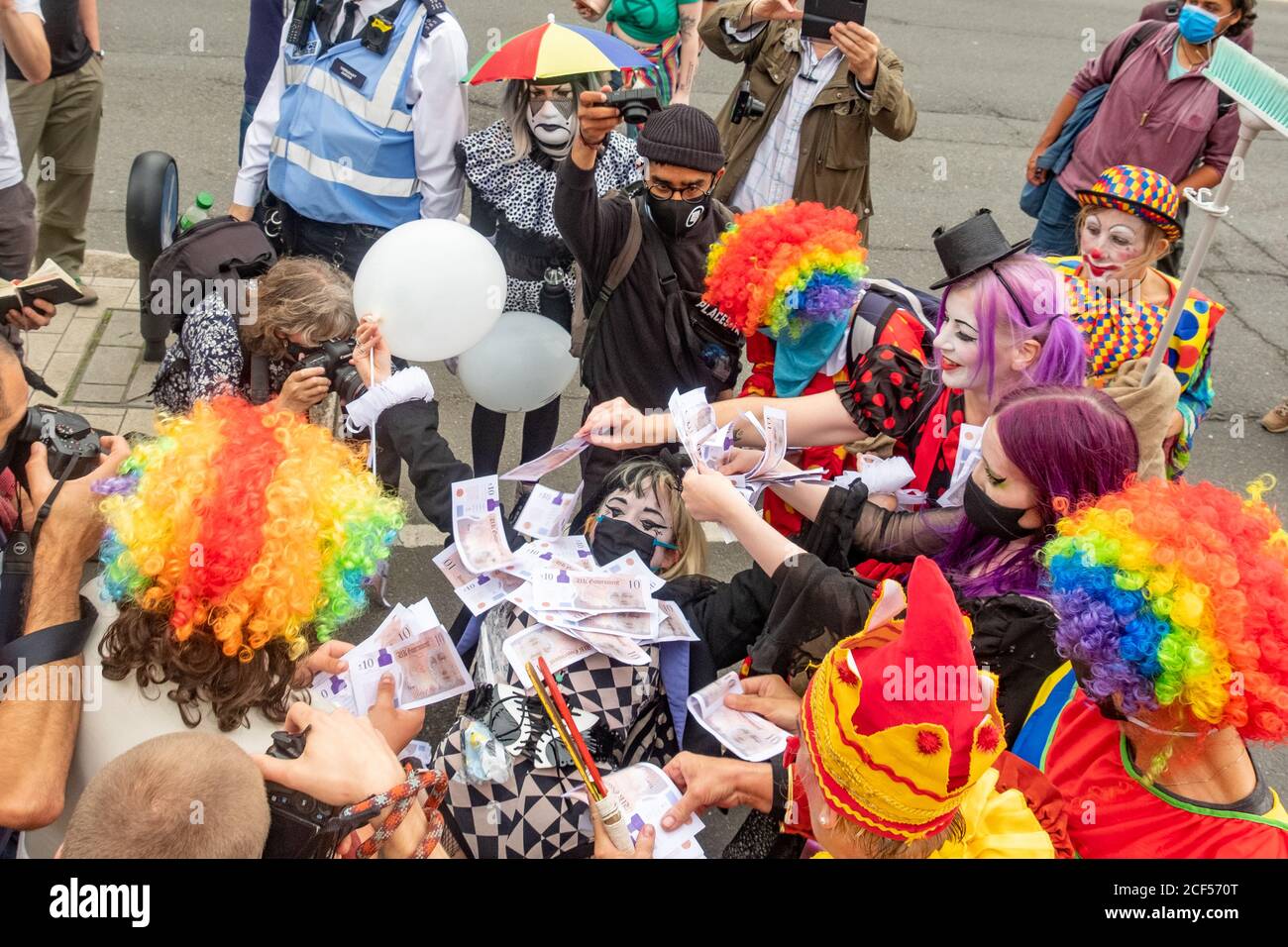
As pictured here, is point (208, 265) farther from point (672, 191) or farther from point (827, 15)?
point (827, 15)

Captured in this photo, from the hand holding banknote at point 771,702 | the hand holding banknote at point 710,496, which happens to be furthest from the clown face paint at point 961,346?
the hand holding banknote at point 771,702

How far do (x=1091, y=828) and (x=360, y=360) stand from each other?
2.26 meters

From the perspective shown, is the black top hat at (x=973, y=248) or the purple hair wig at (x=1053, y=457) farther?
the black top hat at (x=973, y=248)

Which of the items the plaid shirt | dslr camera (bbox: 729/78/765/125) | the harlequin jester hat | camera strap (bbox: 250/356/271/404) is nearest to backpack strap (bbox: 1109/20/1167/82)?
the plaid shirt

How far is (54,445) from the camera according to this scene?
2.49m

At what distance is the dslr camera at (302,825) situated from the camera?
1.85m

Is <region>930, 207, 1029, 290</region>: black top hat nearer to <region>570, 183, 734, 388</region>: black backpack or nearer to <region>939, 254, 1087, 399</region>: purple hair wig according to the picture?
<region>939, 254, 1087, 399</region>: purple hair wig

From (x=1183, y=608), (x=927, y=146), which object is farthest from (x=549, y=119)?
(x=927, y=146)

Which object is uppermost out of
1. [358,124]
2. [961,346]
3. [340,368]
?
[358,124]

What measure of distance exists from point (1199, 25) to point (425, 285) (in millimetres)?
3530

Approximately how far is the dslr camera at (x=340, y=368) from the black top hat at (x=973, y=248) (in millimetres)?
1701

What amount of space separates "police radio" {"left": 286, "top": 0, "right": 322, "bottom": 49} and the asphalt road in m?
1.81

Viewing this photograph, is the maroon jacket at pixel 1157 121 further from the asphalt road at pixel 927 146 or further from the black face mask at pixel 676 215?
the black face mask at pixel 676 215

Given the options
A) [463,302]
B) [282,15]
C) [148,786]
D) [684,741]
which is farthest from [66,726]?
[282,15]
